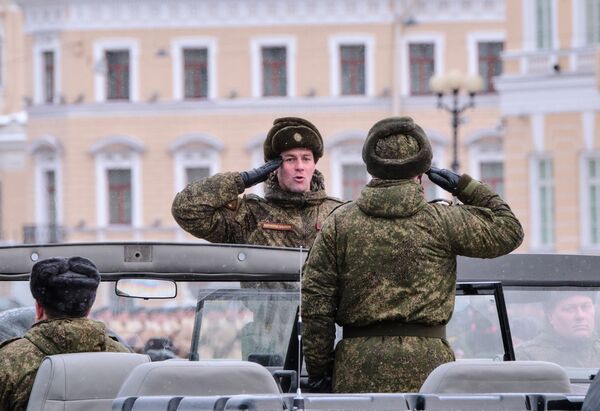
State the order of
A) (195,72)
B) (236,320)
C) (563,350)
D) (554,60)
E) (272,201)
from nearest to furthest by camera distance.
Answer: (236,320) < (563,350) < (272,201) < (554,60) < (195,72)

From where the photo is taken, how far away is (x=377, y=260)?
7.30 meters

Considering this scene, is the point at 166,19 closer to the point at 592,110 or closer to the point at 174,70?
the point at 174,70

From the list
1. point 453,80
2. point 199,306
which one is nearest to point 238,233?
point 199,306

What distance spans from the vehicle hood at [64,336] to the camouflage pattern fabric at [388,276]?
31.8 inches

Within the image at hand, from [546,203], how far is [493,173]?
541 inches

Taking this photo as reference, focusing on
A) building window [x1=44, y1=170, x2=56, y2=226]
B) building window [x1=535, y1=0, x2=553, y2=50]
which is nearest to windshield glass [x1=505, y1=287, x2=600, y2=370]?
building window [x1=535, y1=0, x2=553, y2=50]

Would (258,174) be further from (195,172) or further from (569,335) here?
(195,172)

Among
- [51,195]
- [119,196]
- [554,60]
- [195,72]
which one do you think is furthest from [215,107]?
[554,60]

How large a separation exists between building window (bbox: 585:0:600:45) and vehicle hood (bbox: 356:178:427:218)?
1351 inches

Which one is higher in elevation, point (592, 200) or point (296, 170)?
point (296, 170)

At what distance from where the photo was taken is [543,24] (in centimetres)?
4206

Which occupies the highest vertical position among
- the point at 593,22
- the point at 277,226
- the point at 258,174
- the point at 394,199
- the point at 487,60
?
the point at 487,60

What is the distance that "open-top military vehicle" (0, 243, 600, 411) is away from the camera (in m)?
6.36

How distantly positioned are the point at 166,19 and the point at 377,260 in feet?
169
